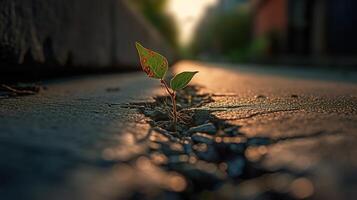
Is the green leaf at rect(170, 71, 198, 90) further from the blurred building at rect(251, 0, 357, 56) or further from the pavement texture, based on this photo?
the blurred building at rect(251, 0, 357, 56)

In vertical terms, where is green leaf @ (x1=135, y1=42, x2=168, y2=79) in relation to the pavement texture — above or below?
above

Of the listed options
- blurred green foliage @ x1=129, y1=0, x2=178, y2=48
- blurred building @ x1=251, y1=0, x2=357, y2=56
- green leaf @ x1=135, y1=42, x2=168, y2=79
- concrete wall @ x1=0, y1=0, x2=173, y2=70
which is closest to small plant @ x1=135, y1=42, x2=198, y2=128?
green leaf @ x1=135, y1=42, x2=168, y2=79

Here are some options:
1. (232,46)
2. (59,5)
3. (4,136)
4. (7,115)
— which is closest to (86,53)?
(59,5)

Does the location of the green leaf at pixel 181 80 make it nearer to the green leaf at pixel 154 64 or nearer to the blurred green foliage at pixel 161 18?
the green leaf at pixel 154 64

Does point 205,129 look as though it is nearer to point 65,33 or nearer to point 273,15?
point 65,33

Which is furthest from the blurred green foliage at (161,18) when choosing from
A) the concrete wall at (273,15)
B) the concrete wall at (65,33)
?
the concrete wall at (65,33)

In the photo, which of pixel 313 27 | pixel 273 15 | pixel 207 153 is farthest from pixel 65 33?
pixel 273 15
